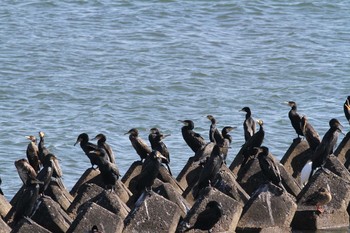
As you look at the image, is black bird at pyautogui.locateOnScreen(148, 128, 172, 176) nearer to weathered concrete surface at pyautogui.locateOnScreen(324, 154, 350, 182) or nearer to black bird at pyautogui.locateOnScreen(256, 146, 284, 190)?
black bird at pyautogui.locateOnScreen(256, 146, 284, 190)

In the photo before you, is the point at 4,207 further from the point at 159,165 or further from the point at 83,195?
the point at 159,165

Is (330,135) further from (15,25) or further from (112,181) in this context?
(15,25)

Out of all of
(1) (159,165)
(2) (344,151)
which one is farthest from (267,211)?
(2) (344,151)

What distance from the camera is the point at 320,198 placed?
51.8 ft

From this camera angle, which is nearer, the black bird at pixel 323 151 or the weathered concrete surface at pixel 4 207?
the weathered concrete surface at pixel 4 207

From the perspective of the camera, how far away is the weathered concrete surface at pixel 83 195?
15.7m

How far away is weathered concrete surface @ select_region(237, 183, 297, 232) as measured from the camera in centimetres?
1542

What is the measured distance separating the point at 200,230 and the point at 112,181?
6.24ft

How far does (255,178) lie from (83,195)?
256 cm

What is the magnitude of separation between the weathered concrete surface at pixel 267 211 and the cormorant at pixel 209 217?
698 millimetres

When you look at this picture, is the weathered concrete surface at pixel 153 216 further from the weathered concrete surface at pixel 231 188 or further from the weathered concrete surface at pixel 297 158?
the weathered concrete surface at pixel 297 158

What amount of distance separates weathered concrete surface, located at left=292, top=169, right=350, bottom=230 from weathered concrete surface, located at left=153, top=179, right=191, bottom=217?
57.6 inches

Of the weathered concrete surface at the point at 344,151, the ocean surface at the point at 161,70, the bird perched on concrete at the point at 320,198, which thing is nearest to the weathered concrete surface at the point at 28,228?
the bird perched on concrete at the point at 320,198

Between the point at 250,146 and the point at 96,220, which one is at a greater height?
the point at 96,220
